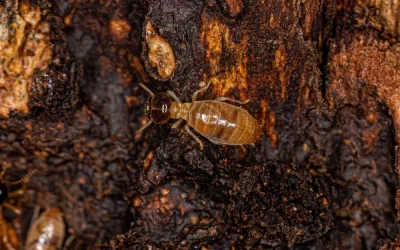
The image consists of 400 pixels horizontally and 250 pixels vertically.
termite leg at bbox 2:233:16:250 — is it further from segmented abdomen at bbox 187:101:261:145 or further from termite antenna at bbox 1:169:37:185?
segmented abdomen at bbox 187:101:261:145

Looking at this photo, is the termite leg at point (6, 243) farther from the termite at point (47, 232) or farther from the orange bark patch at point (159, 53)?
the orange bark patch at point (159, 53)

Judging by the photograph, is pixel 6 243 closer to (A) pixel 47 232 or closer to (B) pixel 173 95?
(A) pixel 47 232

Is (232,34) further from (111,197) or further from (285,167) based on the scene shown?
(111,197)

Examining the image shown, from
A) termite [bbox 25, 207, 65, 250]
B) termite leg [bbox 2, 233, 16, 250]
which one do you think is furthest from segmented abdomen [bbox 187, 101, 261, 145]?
termite leg [bbox 2, 233, 16, 250]

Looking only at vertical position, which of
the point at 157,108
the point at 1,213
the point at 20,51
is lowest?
the point at 1,213

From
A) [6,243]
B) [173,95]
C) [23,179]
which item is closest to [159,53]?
[173,95]

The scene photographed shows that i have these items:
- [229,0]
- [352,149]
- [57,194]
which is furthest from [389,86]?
[57,194]

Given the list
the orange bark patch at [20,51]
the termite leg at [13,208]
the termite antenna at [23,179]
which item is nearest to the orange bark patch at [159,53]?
the orange bark patch at [20,51]

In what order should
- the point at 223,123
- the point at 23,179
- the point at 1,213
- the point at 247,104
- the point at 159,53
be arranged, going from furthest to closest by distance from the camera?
the point at 1,213 < the point at 23,179 < the point at 223,123 < the point at 247,104 < the point at 159,53
